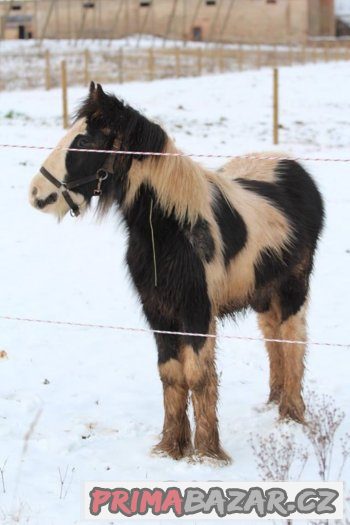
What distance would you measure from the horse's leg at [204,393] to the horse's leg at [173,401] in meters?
0.08

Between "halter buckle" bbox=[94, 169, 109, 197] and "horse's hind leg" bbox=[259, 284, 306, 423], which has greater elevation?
"halter buckle" bbox=[94, 169, 109, 197]

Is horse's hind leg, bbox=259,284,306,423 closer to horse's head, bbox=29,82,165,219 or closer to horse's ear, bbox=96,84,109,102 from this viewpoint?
horse's head, bbox=29,82,165,219

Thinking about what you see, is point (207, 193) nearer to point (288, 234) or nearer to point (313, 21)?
point (288, 234)

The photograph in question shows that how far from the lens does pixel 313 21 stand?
52.5 m

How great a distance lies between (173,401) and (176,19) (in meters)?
50.2

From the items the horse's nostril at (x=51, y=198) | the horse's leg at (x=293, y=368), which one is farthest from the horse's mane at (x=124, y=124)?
the horse's leg at (x=293, y=368)

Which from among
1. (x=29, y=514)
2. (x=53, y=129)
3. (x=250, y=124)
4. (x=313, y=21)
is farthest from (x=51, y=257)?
(x=313, y=21)

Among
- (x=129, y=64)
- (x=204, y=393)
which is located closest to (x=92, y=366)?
(x=204, y=393)

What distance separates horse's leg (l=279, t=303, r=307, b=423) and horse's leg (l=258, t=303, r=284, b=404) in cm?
13

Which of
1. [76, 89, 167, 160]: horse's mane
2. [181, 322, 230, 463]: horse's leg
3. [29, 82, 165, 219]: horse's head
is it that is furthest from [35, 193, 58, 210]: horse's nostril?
[181, 322, 230, 463]: horse's leg

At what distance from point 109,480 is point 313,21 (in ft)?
168

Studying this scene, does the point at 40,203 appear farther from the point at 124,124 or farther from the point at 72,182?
the point at 124,124

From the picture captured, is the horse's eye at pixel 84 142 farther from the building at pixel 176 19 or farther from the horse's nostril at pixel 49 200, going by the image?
the building at pixel 176 19

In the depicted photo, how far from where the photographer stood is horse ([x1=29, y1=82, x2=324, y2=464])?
4684mm
